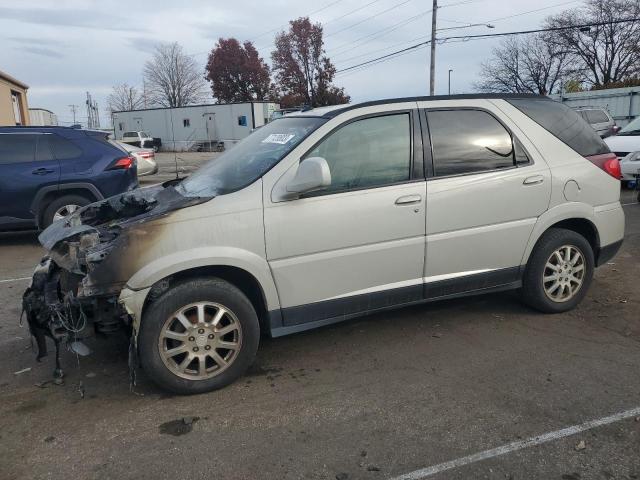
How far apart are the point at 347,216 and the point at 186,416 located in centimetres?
163

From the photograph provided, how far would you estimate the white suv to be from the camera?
3.38m

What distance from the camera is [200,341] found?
347 centimetres

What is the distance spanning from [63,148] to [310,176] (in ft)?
20.1

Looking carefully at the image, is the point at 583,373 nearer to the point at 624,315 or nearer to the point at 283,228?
the point at 624,315

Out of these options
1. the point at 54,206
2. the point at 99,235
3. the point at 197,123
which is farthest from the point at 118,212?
the point at 197,123

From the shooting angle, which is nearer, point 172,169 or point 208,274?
point 208,274

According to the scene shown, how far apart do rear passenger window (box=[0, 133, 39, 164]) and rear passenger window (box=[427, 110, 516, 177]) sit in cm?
641

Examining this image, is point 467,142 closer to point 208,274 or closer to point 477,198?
point 477,198

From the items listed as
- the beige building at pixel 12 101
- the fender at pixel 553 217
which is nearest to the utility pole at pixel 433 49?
the beige building at pixel 12 101

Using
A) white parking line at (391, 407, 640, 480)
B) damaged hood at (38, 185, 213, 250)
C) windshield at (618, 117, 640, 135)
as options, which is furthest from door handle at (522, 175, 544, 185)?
windshield at (618, 117, 640, 135)

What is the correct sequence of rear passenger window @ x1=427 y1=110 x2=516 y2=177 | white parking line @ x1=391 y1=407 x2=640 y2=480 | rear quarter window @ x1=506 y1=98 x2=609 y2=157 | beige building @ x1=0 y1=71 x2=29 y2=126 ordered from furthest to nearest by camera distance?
beige building @ x1=0 y1=71 x2=29 y2=126, rear quarter window @ x1=506 y1=98 x2=609 y2=157, rear passenger window @ x1=427 y1=110 x2=516 y2=177, white parking line @ x1=391 y1=407 x2=640 y2=480

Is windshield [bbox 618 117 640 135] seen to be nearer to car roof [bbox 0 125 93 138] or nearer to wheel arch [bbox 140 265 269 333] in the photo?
car roof [bbox 0 125 93 138]

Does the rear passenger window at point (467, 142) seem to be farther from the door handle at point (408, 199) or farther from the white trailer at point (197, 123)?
the white trailer at point (197, 123)

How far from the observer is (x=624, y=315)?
15.5 feet
